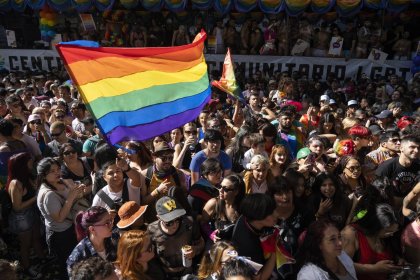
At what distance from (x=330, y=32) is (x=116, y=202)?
11244 mm

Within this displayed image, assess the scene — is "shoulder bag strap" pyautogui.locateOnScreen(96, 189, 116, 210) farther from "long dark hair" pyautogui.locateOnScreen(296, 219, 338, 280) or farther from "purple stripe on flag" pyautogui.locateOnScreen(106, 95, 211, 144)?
"long dark hair" pyautogui.locateOnScreen(296, 219, 338, 280)

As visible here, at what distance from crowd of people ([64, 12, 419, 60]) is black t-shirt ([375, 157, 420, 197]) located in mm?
8745

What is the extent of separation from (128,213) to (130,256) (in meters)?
0.55

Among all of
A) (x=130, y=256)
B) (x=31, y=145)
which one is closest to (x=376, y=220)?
(x=130, y=256)

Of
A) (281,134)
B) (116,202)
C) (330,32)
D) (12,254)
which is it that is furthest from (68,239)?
(330,32)

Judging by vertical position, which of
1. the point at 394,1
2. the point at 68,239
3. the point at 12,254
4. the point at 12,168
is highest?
the point at 394,1

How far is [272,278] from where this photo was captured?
9.82 ft

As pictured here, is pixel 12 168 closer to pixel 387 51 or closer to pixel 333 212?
pixel 333 212

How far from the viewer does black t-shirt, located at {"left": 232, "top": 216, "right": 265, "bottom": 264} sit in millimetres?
2865

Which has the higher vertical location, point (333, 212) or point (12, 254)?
point (333, 212)

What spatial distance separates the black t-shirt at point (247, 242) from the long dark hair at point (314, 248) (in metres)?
0.29

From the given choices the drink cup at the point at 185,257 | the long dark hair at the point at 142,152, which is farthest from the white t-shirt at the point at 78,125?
the drink cup at the point at 185,257

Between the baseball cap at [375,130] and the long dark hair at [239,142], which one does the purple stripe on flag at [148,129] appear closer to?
the long dark hair at [239,142]

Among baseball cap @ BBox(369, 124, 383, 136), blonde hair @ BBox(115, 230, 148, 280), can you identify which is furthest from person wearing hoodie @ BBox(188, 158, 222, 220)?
baseball cap @ BBox(369, 124, 383, 136)
